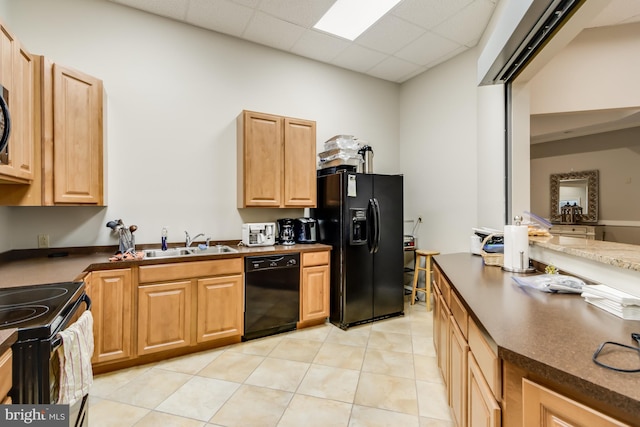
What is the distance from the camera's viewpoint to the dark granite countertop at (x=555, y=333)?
696 mm

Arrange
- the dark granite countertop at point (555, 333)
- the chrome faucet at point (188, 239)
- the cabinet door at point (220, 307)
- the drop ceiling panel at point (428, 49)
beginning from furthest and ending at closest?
the drop ceiling panel at point (428, 49) < the chrome faucet at point (188, 239) < the cabinet door at point (220, 307) < the dark granite countertop at point (555, 333)

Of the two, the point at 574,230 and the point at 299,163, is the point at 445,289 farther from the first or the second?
the point at 574,230

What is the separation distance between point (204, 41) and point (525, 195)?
3553 mm

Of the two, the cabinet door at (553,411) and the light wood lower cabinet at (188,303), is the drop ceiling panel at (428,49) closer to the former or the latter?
the light wood lower cabinet at (188,303)

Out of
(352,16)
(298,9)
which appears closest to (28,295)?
(298,9)

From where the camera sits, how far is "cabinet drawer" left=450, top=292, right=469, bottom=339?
140cm

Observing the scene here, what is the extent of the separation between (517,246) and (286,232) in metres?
2.23

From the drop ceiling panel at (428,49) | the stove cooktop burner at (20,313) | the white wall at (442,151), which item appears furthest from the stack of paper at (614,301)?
the drop ceiling panel at (428,49)

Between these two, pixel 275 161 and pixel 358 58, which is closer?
pixel 275 161

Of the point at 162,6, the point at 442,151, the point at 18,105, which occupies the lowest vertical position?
the point at 18,105

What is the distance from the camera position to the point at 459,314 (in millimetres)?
1549

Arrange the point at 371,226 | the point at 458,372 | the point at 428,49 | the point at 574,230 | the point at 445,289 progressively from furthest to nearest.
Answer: the point at 574,230
the point at 428,49
the point at 371,226
the point at 445,289
the point at 458,372

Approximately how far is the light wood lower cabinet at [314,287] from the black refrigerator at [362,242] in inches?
4.5

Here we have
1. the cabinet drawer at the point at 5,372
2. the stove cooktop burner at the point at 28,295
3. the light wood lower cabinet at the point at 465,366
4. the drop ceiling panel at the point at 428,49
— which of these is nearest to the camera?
the cabinet drawer at the point at 5,372
